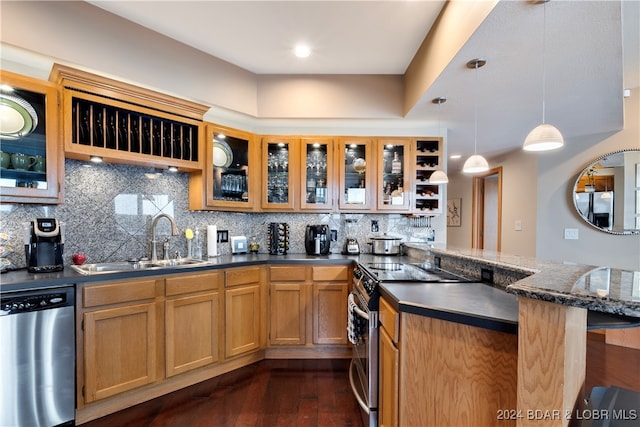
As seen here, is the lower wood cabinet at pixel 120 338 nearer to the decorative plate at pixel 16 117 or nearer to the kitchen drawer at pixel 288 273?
the kitchen drawer at pixel 288 273

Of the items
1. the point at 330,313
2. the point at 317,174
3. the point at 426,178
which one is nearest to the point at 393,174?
the point at 426,178

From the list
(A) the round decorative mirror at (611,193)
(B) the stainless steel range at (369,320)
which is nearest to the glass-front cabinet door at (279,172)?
(B) the stainless steel range at (369,320)

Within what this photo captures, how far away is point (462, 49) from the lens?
1.77 meters

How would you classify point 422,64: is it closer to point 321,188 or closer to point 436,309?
point 321,188

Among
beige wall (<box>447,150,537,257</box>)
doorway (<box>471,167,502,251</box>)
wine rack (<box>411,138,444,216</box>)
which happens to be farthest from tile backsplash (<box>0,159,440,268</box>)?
doorway (<box>471,167,502,251</box>)

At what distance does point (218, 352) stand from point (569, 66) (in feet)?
10.8

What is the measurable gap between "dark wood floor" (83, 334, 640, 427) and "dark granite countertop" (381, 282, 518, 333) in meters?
1.02

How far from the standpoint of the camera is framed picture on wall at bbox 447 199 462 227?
20.9ft

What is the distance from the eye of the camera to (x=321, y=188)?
320 cm

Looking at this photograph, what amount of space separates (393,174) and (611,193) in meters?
2.52

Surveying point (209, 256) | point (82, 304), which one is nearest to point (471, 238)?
point (209, 256)

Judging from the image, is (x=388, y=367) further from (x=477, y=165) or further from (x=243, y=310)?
(x=477, y=165)

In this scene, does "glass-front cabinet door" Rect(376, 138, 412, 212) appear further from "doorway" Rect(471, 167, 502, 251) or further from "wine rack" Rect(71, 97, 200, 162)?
"doorway" Rect(471, 167, 502, 251)

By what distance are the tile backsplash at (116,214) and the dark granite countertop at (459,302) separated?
2045mm
